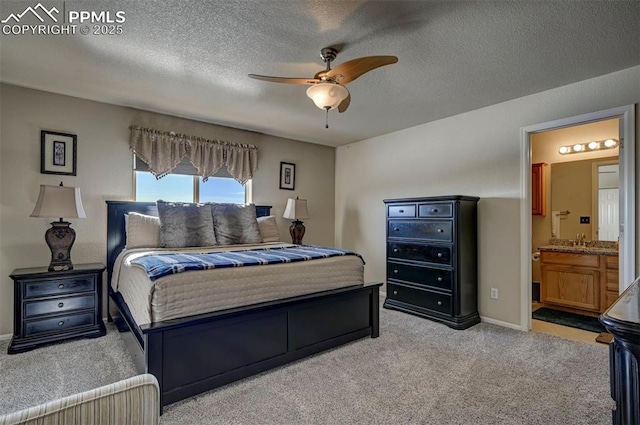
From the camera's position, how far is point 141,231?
11.3 ft

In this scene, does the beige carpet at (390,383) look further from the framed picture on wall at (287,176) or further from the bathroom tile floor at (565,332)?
the framed picture on wall at (287,176)

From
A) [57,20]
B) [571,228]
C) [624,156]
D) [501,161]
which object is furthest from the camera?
[571,228]

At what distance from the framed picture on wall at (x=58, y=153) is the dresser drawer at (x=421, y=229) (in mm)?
3705

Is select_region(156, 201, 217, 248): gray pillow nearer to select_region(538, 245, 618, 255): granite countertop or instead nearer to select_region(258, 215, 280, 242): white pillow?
select_region(258, 215, 280, 242): white pillow

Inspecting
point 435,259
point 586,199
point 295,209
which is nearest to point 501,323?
point 435,259

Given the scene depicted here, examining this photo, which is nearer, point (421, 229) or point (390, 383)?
point (390, 383)

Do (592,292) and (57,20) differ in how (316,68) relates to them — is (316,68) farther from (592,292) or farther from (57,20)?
(592,292)

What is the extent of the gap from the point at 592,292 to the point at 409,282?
219 cm

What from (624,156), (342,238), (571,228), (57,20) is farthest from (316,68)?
(571,228)

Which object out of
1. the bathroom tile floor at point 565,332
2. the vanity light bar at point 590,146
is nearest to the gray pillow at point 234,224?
the bathroom tile floor at point 565,332

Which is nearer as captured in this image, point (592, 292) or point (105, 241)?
point (105, 241)

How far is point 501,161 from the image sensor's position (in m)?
3.59

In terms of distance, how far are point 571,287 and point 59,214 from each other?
18.9 ft

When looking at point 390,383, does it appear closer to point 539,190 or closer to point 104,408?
point 104,408
